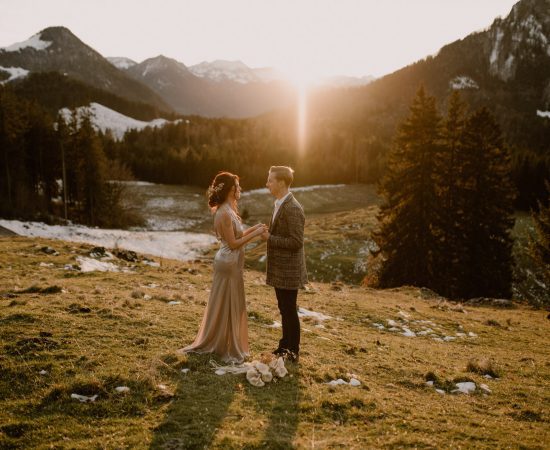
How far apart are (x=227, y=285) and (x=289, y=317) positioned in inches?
58.4

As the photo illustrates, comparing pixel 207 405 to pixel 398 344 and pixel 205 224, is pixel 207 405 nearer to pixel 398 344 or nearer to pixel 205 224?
pixel 398 344

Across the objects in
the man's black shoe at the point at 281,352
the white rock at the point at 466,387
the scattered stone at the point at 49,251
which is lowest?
the white rock at the point at 466,387

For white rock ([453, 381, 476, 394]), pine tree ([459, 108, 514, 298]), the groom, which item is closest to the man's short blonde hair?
the groom

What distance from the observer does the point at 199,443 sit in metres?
5.66

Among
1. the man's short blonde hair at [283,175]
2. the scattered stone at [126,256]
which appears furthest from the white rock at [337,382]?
the scattered stone at [126,256]

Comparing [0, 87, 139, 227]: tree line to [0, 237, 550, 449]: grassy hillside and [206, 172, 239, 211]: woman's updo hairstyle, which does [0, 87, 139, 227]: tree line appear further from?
[206, 172, 239, 211]: woman's updo hairstyle

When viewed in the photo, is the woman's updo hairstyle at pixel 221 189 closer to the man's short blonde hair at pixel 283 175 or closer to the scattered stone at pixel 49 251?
the man's short blonde hair at pixel 283 175

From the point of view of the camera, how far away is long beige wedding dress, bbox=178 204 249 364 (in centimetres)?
880

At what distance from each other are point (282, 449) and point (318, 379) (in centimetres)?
279

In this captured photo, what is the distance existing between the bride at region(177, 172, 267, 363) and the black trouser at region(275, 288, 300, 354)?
0.85m

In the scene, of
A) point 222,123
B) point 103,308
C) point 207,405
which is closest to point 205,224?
point 103,308

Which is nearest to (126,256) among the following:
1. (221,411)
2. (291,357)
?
(291,357)

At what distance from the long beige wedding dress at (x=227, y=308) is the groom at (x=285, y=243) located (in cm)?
74

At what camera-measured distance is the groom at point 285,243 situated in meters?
8.30
